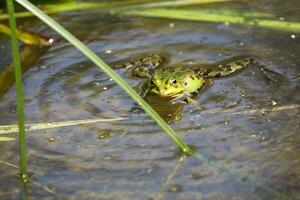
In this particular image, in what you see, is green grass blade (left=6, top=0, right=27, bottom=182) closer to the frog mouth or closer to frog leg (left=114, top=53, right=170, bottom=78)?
the frog mouth

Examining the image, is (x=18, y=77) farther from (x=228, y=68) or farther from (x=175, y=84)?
(x=228, y=68)

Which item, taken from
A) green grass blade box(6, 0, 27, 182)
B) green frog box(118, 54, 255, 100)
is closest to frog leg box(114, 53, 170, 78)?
green frog box(118, 54, 255, 100)

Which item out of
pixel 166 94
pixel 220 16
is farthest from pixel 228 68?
pixel 220 16

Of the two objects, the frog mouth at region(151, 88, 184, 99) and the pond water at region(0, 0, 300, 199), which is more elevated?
the pond water at region(0, 0, 300, 199)

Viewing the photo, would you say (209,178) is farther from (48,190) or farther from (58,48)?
(58,48)

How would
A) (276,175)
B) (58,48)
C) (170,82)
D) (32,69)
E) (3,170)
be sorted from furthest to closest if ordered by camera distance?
1. (58,48)
2. (32,69)
3. (170,82)
4. (3,170)
5. (276,175)

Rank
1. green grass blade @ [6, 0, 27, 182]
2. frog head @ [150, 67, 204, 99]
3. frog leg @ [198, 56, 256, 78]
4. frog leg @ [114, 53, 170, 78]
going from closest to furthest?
green grass blade @ [6, 0, 27, 182] < frog head @ [150, 67, 204, 99] < frog leg @ [198, 56, 256, 78] < frog leg @ [114, 53, 170, 78]

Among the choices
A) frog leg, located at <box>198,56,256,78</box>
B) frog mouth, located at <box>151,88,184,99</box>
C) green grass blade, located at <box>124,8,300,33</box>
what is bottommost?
frog mouth, located at <box>151,88,184,99</box>

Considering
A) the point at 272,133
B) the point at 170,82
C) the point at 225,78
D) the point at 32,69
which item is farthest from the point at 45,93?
the point at 272,133
